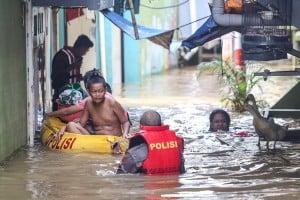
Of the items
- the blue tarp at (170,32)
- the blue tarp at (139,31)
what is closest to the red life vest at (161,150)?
the blue tarp at (170,32)

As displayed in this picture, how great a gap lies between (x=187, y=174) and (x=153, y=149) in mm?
944

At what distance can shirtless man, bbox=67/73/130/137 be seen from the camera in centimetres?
1120

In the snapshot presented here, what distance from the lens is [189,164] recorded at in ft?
34.3

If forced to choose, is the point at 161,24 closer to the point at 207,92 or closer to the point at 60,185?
the point at 207,92

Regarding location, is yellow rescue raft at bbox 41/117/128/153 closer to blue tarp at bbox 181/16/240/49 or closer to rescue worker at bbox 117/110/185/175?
rescue worker at bbox 117/110/185/175

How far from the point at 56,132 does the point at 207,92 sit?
11.4m

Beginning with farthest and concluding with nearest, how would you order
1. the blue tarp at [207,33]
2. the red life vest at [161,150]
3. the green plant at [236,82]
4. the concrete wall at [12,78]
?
the green plant at [236,82] → the blue tarp at [207,33] → the concrete wall at [12,78] → the red life vest at [161,150]

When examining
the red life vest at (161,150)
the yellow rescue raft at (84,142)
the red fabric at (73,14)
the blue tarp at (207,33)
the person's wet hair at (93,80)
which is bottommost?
the yellow rescue raft at (84,142)

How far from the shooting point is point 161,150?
8695 millimetres

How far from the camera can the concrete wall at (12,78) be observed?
411 inches

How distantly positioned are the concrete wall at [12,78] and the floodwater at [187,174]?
0.89 feet

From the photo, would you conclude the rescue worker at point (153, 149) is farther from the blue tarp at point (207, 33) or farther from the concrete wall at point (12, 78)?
the blue tarp at point (207, 33)

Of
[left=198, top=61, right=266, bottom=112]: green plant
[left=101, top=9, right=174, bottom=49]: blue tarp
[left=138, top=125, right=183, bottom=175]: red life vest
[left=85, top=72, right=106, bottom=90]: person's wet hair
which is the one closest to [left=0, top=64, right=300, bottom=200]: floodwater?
[left=138, top=125, right=183, bottom=175]: red life vest

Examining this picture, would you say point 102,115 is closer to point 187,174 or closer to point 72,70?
point 72,70
